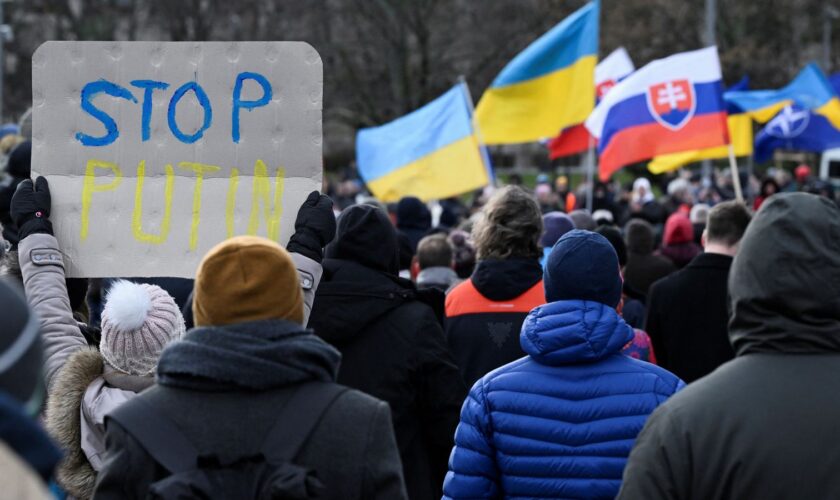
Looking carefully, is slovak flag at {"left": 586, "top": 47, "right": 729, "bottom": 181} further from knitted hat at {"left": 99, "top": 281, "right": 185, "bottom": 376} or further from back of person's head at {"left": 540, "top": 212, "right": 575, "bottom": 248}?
knitted hat at {"left": 99, "top": 281, "right": 185, "bottom": 376}

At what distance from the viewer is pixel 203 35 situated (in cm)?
3938

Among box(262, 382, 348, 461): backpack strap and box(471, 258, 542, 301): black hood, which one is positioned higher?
box(471, 258, 542, 301): black hood

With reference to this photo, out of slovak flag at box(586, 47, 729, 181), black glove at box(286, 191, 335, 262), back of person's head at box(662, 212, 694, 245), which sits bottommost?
back of person's head at box(662, 212, 694, 245)

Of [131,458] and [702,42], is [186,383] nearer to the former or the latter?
[131,458]

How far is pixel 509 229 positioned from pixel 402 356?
40.8 inches

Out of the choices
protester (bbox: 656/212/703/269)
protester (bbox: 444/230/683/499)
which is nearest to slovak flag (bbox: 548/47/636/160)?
protester (bbox: 656/212/703/269)

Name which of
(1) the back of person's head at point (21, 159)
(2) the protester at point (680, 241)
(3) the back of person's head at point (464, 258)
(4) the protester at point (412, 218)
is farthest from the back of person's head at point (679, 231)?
(1) the back of person's head at point (21, 159)

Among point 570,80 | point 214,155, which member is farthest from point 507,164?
point 214,155

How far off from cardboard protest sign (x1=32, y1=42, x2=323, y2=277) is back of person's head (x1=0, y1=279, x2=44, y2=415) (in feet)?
8.02

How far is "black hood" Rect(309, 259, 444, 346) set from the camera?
4707 mm

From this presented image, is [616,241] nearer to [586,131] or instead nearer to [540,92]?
[540,92]

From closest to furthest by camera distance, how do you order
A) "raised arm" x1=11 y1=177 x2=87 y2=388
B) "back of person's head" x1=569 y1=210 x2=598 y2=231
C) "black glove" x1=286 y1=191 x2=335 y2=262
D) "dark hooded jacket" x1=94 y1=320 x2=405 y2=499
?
1. "dark hooded jacket" x1=94 y1=320 x2=405 y2=499
2. "raised arm" x1=11 y1=177 x2=87 y2=388
3. "black glove" x1=286 y1=191 x2=335 y2=262
4. "back of person's head" x1=569 y1=210 x2=598 y2=231

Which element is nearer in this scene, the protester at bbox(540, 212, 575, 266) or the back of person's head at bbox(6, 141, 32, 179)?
the back of person's head at bbox(6, 141, 32, 179)

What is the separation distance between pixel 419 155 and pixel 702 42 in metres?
30.4
